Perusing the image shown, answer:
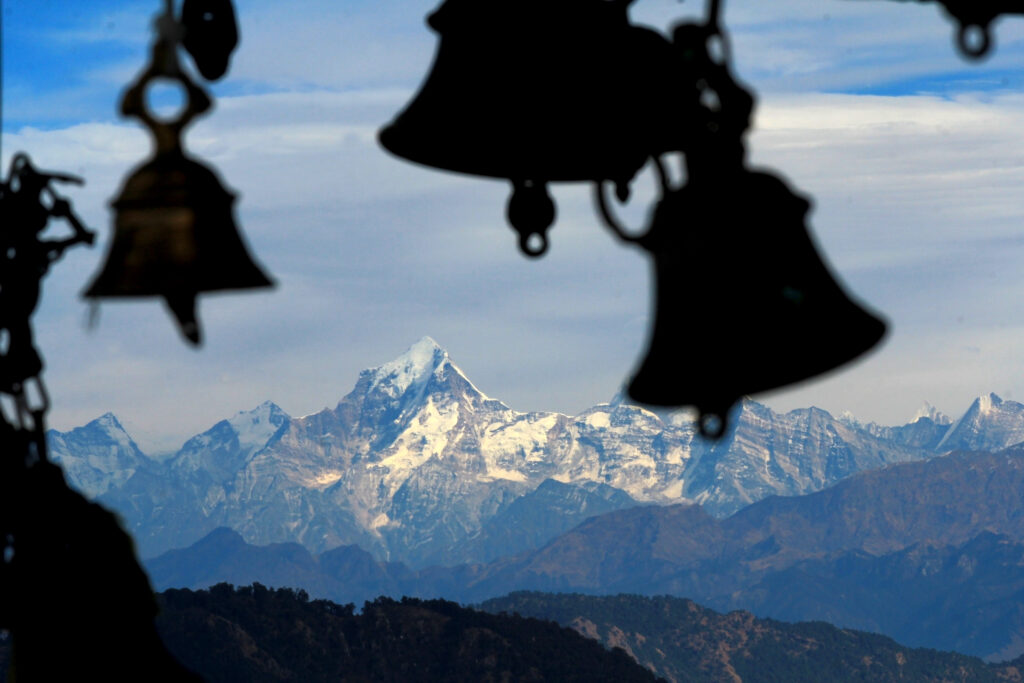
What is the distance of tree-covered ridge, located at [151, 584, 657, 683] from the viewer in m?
146

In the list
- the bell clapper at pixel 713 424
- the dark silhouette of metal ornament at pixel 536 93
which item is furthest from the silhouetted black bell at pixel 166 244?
the bell clapper at pixel 713 424

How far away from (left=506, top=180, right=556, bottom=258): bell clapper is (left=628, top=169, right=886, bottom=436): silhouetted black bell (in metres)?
2.10

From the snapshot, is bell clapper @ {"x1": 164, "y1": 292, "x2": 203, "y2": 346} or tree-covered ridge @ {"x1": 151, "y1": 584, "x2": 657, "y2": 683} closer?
bell clapper @ {"x1": 164, "y1": 292, "x2": 203, "y2": 346}

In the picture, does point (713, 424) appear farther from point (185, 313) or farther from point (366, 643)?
point (366, 643)

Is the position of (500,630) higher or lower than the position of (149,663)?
lower

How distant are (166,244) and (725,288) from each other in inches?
78.3

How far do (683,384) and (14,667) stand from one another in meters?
4.84

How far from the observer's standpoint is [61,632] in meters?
7.02

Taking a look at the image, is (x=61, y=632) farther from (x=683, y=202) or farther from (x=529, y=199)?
(x=683, y=202)

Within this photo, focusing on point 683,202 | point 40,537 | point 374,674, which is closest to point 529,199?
point 683,202

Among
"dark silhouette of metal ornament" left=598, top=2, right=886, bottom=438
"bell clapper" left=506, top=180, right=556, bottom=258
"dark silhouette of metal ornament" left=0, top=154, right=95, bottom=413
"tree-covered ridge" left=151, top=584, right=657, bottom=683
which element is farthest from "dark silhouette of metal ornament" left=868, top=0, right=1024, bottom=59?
"tree-covered ridge" left=151, top=584, right=657, bottom=683

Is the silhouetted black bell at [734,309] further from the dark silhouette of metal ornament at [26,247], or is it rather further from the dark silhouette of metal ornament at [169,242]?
the dark silhouette of metal ornament at [26,247]

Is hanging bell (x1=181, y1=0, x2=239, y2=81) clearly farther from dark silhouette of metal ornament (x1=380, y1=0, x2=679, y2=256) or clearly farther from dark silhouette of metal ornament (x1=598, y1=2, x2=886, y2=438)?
dark silhouette of metal ornament (x1=598, y1=2, x2=886, y2=438)

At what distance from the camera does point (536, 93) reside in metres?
5.86
